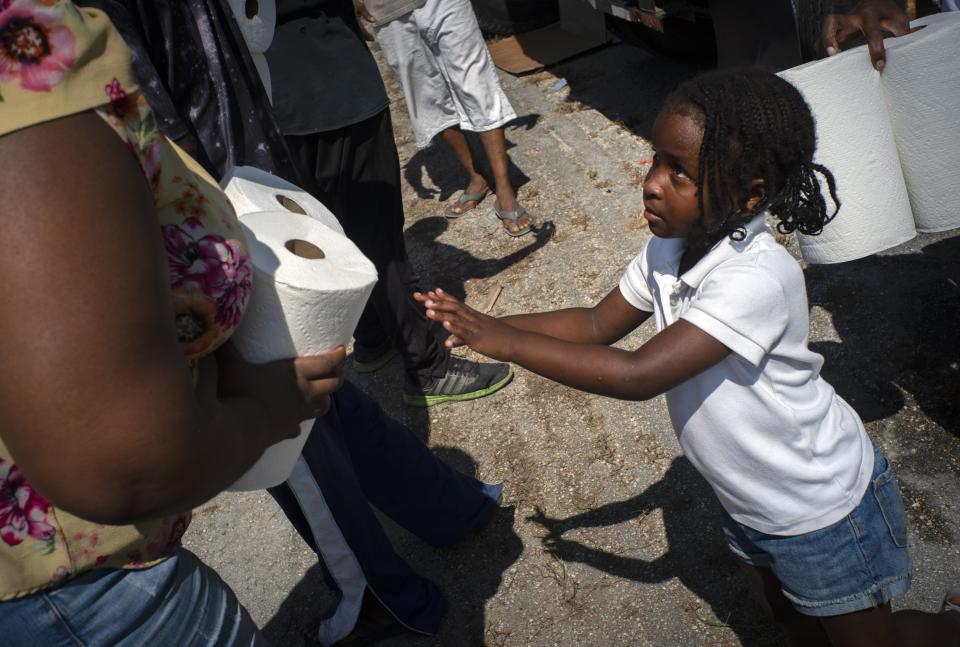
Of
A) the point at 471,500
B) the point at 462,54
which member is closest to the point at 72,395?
the point at 471,500

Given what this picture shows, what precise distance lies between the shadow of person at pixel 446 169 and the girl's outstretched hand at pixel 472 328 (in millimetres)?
3237

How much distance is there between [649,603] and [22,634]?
5.68ft

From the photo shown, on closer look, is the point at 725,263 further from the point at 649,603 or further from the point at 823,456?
the point at 649,603

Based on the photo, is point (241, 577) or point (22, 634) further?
point (241, 577)

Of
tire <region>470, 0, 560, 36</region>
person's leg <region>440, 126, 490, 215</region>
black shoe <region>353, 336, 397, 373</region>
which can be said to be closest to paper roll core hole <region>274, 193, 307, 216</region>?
black shoe <region>353, 336, 397, 373</region>

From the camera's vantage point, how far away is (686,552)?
93.3 inches

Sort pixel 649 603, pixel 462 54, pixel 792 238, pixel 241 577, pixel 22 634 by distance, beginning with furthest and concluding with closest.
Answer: pixel 462 54, pixel 792 238, pixel 241 577, pixel 649 603, pixel 22 634

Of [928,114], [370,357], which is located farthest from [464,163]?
Result: [928,114]

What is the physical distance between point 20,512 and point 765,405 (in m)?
1.35

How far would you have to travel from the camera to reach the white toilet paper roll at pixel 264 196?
1.45 m

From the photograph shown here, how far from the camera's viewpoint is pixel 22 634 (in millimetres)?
1103

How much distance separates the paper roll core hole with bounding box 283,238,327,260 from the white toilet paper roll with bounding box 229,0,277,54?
107 centimetres

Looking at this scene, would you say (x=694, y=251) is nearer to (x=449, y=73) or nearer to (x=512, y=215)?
(x=512, y=215)

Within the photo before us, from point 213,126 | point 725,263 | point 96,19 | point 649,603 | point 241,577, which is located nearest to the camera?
point 96,19
